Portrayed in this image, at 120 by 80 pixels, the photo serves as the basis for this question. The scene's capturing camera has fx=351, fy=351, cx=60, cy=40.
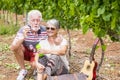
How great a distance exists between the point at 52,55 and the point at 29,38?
36.2 inches

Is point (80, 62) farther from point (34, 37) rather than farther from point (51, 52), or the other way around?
point (51, 52)

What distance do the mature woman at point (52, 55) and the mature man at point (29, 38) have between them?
1.63 feet

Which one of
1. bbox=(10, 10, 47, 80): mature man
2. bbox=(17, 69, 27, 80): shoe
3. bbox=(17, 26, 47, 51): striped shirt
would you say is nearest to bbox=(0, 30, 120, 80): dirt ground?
bbox=(17, 69, 27, 80): shoe

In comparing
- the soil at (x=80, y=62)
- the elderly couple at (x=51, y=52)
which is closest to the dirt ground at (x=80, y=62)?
the soil at (x=80, y=62)

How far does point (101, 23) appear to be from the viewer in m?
3.47

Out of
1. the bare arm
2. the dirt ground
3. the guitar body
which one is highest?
the bare arm

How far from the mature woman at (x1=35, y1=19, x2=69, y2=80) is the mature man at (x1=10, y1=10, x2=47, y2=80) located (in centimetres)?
50

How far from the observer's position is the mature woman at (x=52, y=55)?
484 centimetres

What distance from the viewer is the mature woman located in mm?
4836

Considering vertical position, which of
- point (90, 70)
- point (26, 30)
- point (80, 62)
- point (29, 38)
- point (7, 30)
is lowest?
point (80, 62)

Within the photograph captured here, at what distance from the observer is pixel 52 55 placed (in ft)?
15.9

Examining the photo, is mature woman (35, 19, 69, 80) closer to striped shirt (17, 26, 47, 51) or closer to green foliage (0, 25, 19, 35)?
striped shirt (17, 26, 47, 51)

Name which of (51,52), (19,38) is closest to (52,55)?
(51,52)

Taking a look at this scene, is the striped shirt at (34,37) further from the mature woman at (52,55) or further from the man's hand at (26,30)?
the mature woman at (52,55)
